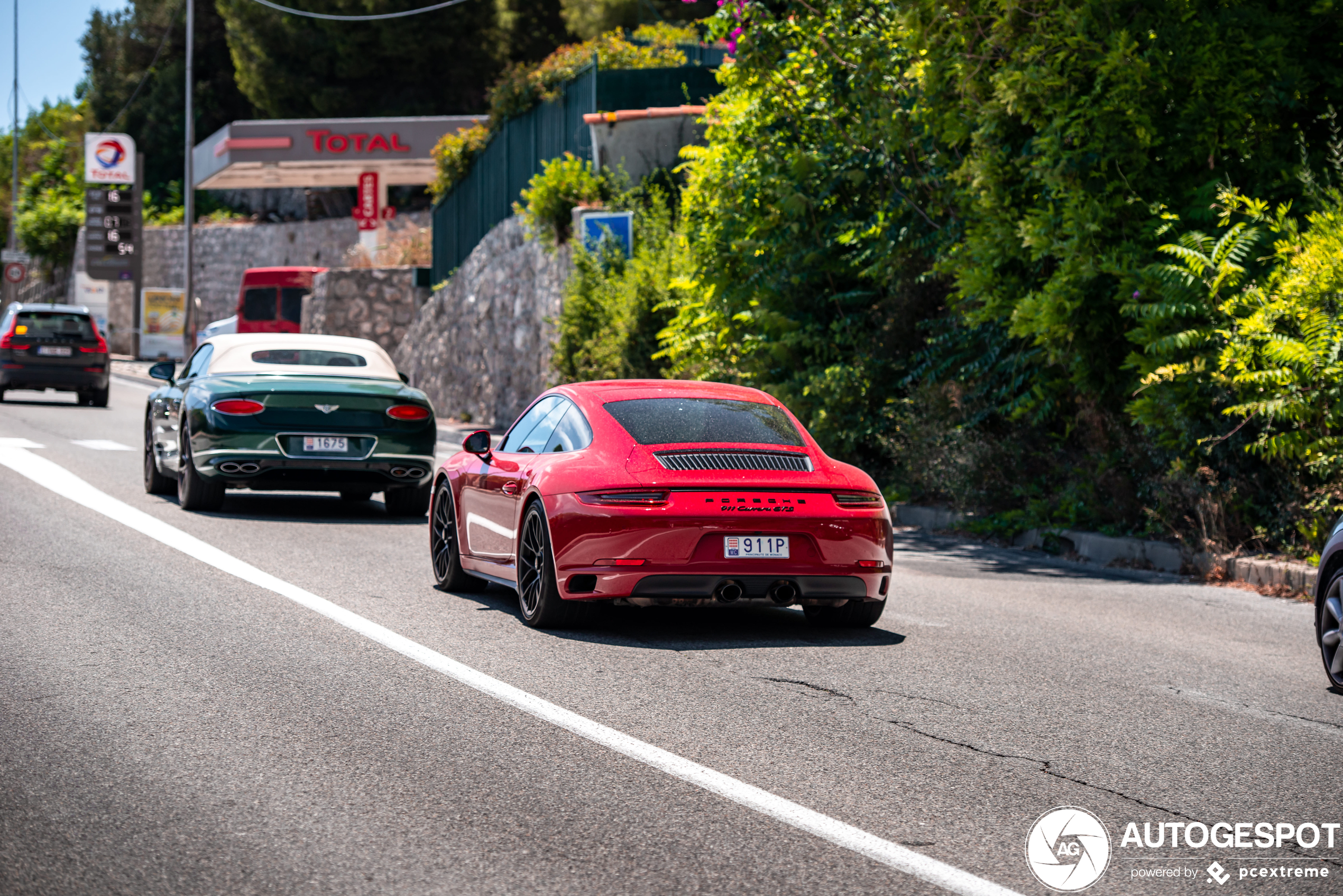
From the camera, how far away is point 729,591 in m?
7.78

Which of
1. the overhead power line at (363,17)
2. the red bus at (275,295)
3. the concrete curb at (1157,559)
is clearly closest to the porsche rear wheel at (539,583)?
the concrete curb at (1157,559)

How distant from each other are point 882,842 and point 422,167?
47489mm

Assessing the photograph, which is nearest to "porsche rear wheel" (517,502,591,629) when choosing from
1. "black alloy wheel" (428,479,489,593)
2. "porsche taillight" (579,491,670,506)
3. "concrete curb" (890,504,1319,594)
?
"porsche taillight" (579,491,670,506)

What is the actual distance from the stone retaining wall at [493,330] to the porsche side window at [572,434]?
50.3 ft

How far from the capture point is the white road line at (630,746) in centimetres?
432

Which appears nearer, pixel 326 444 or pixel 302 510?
pixel 326 444

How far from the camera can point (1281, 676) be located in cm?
759

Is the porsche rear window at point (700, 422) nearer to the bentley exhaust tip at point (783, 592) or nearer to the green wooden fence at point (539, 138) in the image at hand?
the bentley exhaust tip at point (783, 592)

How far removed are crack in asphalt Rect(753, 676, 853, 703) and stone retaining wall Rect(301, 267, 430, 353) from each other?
1186 inches

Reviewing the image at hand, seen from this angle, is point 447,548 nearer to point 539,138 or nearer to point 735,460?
point 735,460

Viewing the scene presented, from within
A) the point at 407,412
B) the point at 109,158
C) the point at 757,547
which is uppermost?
the point at 109,158

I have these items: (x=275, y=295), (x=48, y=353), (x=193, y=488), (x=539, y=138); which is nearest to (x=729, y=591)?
(x=193, y=488)

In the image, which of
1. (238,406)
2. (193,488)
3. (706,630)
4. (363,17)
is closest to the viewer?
(706,630)

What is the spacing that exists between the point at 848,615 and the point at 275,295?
33.5 meters
